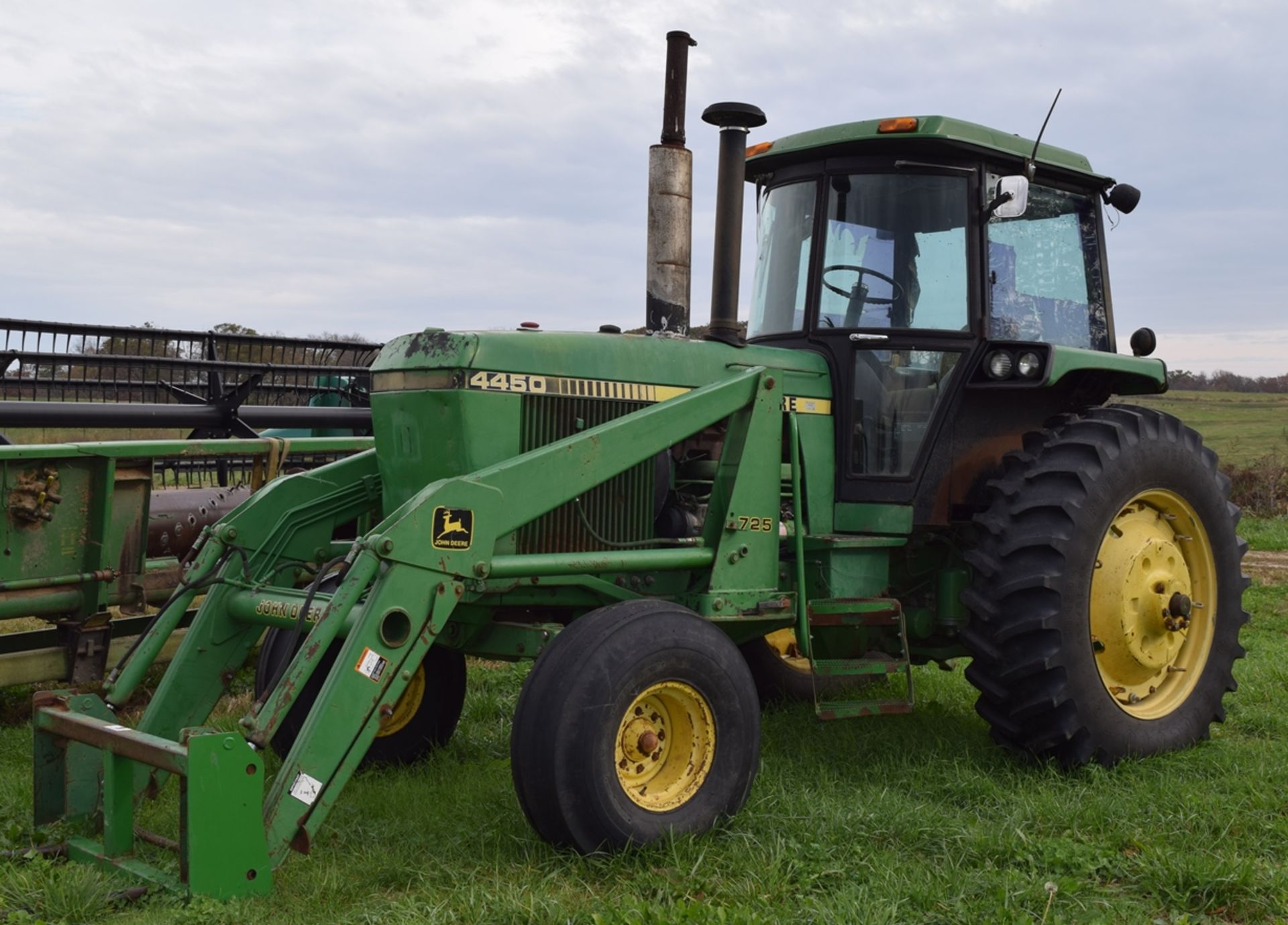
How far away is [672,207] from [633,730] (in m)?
4.56

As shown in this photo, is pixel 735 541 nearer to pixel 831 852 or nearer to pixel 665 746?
pixel 665 746

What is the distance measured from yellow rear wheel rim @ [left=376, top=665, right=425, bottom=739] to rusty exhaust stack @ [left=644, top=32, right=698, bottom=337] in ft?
9.18

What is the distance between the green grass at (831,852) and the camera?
3.63 m

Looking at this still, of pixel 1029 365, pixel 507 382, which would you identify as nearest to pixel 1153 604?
pixel 1029 365

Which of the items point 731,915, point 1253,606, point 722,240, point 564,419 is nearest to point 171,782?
point 564,419

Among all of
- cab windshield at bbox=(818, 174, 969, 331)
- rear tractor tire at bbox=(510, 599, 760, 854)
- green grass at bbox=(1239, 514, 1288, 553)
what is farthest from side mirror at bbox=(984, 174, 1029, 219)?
green grass at bbox=(1239, 514, 1288, 553)

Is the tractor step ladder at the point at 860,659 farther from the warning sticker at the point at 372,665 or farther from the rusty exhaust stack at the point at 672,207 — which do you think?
the rusty exhaust stack at the point at 672,207

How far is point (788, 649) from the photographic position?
22.4 feet

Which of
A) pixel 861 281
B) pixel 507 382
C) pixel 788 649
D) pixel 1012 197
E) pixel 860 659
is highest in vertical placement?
pixel 1012 197

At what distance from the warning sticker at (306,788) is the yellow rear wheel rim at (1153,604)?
3178 mm

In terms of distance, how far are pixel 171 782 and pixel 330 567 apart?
42.9 inches

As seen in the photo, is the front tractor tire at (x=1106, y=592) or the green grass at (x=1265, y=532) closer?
the front tractor tire at (x=1106, y=592)

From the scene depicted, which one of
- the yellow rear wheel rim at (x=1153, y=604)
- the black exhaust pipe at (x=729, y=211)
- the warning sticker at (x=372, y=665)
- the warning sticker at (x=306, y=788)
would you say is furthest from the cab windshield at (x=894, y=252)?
the warning sticker at (x=306, y=788)

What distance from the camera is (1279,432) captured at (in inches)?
790
